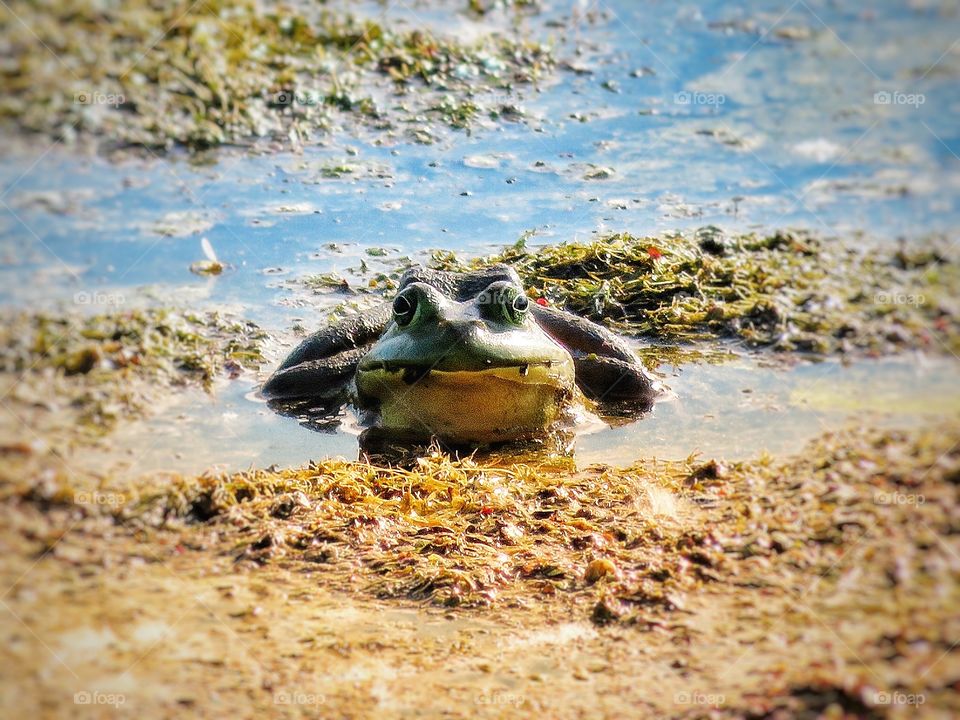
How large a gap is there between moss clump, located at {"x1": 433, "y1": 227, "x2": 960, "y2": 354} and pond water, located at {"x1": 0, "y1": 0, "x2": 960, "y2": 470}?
0.39 metres

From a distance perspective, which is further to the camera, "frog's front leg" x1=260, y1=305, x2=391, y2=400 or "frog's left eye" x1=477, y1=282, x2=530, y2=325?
"frog's front leg" x1=260, y1=305, x2=391, y2=400

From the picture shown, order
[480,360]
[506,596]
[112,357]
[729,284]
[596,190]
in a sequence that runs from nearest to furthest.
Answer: [506,596] < [480,360] < [112,357] < [729,284] < [596,190]

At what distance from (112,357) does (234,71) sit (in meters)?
6.61

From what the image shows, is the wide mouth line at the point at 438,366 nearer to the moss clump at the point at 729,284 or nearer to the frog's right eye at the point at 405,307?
the frog's right eye at the point at 405,307

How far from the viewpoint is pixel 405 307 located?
24.2 feet

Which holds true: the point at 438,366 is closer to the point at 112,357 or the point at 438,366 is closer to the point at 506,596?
the point at 506,596

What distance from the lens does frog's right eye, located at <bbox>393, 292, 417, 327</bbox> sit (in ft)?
24.1

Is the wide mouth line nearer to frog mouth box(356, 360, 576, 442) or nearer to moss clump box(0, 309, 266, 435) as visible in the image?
frog mouth box(356, 360, 576, 442)

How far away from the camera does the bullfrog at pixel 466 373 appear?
278 inches

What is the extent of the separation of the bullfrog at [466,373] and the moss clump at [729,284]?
5.15 ft

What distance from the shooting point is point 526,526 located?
5.95 metres

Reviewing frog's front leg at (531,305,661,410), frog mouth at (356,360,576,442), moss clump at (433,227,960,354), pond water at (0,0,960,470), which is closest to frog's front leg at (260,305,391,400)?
pond water at (0,0,960,470)

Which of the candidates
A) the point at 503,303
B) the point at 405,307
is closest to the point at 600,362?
the point at 503,303

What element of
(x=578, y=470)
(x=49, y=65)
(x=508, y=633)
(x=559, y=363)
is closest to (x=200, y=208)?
(x=49, y=65)
